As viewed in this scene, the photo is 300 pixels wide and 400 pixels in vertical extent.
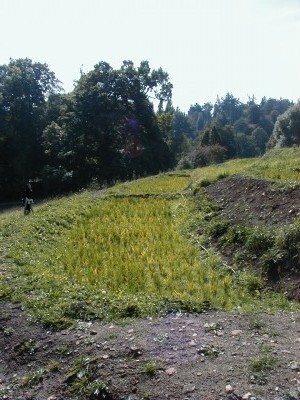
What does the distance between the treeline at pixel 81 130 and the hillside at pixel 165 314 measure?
22.8 m

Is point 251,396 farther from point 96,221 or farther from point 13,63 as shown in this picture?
point 13,63

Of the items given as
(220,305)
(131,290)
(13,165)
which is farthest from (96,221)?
(13,165)

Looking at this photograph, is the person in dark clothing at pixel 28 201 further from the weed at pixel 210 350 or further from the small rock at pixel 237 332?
the weed at pixel 210 350

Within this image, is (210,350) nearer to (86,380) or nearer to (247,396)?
(247,396)

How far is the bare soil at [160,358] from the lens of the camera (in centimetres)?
424

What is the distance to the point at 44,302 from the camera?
651 cm

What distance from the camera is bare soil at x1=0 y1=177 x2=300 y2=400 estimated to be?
424 cm

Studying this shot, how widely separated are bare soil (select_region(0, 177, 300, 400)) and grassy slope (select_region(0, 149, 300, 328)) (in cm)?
39

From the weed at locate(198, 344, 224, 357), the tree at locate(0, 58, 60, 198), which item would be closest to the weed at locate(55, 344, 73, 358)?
the weed at locate(198, 344, 224, 357)

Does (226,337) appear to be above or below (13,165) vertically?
below

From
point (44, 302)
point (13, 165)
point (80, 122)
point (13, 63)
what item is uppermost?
point (13, 63)

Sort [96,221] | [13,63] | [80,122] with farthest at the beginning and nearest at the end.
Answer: [13,63] < [80,122] < [96,221]

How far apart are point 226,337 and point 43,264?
15.7ft

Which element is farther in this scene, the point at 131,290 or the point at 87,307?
the point at 131,290
